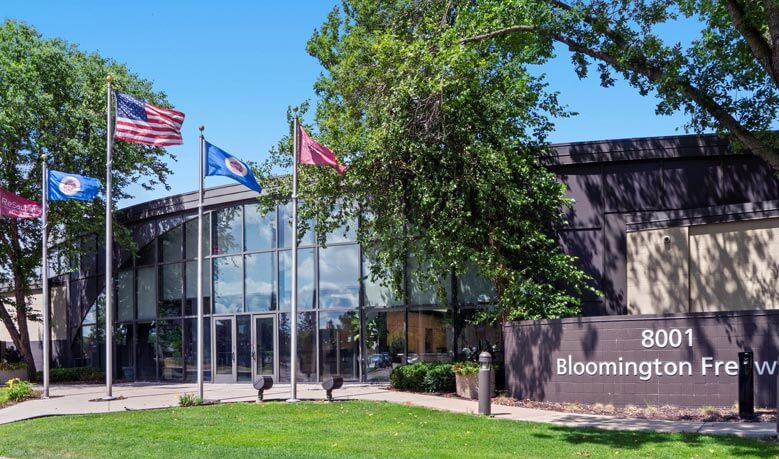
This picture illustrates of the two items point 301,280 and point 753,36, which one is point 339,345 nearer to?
point 301,280

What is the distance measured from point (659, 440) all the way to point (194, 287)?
63.2 ft

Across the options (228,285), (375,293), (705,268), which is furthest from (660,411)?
(228,285)

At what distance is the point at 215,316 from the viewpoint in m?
26.6

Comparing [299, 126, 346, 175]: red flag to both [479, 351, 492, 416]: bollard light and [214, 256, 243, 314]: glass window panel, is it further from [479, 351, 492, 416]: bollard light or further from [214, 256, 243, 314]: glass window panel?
[214, 256, 243, 314]: glass window panel

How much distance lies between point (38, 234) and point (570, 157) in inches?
761

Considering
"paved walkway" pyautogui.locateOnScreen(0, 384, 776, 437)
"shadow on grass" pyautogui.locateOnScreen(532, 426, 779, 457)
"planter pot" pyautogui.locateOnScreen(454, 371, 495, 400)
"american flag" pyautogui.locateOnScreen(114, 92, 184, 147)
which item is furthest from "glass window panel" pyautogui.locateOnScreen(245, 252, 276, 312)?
"shadow on grass" pyautogui.locateOnScreen(532, 426, 779, 457)

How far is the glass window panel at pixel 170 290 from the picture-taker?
28.0m

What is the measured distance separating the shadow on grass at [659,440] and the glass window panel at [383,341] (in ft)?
34.3

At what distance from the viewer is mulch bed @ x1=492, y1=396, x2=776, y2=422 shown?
13.6 meters

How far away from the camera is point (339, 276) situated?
79.5 ft

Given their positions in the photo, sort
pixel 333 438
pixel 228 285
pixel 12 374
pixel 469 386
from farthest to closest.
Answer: pixel 12 374
pixel 228 285
pixel 469 386
pixel 333 438

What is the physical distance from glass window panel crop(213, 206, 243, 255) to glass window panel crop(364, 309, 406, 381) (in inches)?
220

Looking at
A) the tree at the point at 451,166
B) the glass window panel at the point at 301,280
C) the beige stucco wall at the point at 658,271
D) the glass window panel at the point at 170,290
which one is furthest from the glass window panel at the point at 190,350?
the beige stucco wall at the point at 658,271

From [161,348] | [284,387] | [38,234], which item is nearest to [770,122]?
[284,387]
